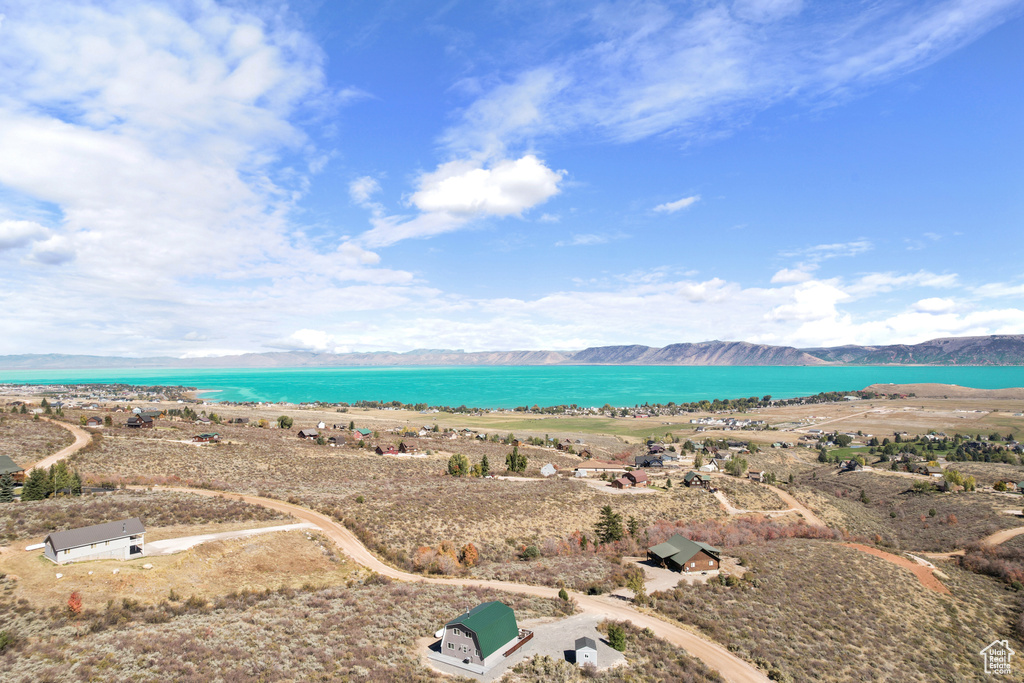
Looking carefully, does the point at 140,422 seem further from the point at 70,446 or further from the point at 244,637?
the point at 244,637

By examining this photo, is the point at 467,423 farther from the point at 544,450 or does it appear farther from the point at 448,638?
the point at 448,638

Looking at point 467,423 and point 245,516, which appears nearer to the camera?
point 245,516

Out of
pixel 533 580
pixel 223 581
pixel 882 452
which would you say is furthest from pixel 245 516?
pixel 882 452

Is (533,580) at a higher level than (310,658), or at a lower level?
lower

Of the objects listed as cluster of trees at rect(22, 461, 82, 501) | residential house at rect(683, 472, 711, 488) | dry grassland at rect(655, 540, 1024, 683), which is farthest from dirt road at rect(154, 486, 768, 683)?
residential house at rect(683, 472, 711, 488)

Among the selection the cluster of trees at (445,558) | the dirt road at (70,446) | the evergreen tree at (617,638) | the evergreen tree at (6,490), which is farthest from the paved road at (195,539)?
the evergreen tree at (617,638)

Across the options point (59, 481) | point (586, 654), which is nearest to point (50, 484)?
point (59, 481)

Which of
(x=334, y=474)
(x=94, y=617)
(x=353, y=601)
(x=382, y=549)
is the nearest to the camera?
(x=94, y=617)

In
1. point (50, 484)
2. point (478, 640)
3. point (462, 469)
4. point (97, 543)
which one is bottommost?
point (462, 469)
